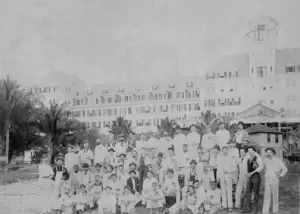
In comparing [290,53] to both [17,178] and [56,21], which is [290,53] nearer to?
[56,21]

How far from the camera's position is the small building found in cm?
552

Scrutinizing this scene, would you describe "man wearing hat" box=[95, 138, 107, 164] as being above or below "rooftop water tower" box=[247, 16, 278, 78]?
below

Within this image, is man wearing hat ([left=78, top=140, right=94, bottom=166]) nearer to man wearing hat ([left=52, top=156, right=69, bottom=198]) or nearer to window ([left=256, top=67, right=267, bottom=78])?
man wearing hat ([left=52, top=156, right=69, bottom=198])

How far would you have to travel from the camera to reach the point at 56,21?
6.32 m

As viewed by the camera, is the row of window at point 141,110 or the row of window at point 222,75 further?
the row of window at point 141,110

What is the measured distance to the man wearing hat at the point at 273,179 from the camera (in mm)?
5449

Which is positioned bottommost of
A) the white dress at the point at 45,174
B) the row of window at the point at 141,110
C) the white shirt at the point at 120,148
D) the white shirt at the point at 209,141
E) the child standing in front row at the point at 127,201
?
the child standing in front row at the point at 127,201

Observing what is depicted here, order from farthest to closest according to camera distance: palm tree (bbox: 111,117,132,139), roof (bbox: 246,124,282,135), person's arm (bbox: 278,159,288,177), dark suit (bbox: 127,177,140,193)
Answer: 1. palm tree (bbox: 111,117,132,139)
2. dark suit (bbox: 127,177,140,193)
3. roof (bbox: 246,124,282,135)
4. person's arm (bbox: 278,159,288,177)

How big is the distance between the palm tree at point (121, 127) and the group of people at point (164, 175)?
0.06 m

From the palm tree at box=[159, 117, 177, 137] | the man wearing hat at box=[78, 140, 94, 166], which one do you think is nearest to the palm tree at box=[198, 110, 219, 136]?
the palm tree at box=[159, 117, 177, 137]

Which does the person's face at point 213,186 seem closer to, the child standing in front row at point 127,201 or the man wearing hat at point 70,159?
the child standing in front row at point 127,201

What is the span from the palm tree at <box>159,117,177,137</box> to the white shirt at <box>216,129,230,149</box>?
55 cm

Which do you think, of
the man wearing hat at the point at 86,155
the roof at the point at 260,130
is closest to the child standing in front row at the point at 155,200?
Answer: the man wearing hat at the point at 86,155

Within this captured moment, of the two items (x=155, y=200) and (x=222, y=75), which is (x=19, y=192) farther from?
(x=222, y=75)
